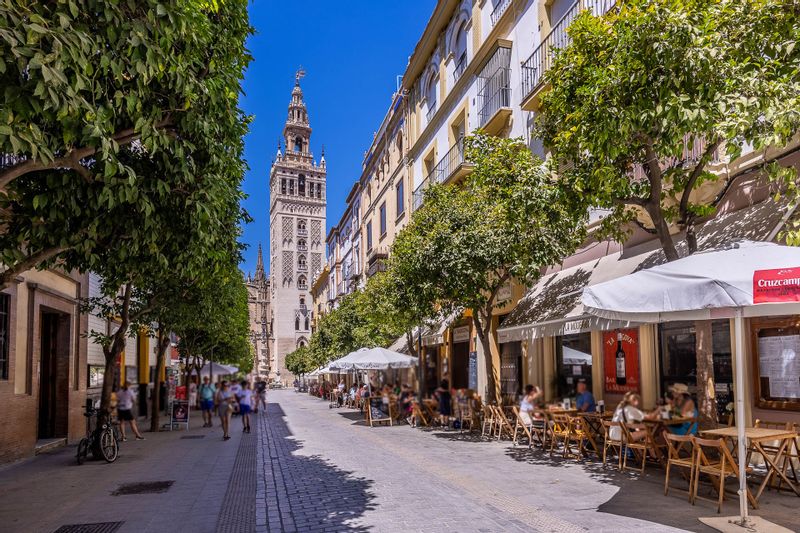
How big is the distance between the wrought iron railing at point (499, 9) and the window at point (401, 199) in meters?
12.3

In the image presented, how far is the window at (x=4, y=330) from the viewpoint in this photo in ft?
44.4

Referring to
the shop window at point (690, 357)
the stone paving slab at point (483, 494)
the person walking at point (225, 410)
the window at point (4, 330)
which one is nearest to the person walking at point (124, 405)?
the person walking at point (225, 410)

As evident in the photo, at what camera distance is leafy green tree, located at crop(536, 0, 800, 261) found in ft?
24.1

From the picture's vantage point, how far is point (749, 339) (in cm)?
1010

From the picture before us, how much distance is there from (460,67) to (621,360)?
46.8 ft

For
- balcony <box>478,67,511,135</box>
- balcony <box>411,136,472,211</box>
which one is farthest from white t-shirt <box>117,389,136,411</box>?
balcony <box>478,67,511,135</box>

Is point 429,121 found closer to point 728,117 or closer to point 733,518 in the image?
point 728,117

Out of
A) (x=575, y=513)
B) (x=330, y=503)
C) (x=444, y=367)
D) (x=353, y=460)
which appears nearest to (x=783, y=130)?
(x=575, y=513)

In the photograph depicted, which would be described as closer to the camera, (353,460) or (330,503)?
(330,503)

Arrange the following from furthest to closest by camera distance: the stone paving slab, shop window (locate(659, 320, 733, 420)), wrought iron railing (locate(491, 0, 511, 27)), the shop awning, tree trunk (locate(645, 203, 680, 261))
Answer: wrought iron railing (locate(491, 0, 511, 27)), shop window (locate(659, 320, 733, 420)), the shop awning, tree trunk (locate(645, 203, 680, 261)), the stone paving slab

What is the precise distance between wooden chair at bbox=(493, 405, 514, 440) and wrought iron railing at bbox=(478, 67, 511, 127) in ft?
31.0

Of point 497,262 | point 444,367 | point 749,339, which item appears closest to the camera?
point 749,339

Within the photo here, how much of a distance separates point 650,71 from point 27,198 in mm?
7822

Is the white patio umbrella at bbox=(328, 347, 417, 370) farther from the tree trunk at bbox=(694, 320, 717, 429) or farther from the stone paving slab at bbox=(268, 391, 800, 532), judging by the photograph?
the tree trunk at bbox=(694, 320, 717, 429)
